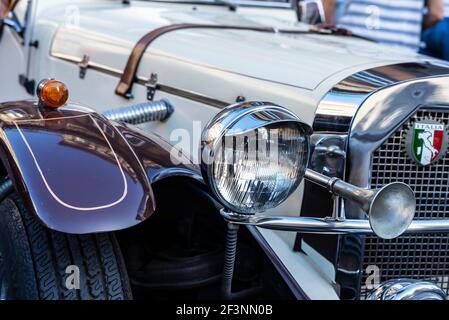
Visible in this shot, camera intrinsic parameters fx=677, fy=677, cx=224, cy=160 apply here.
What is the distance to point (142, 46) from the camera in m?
2.66

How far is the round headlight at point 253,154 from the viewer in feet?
5.26

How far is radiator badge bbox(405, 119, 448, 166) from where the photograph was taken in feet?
6.26

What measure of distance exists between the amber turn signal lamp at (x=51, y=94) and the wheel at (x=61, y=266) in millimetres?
355

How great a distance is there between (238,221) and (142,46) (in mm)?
1212

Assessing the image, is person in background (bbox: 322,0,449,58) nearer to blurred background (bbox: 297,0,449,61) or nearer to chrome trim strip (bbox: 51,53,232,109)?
blurred background (bbox: 297,0,449,61)

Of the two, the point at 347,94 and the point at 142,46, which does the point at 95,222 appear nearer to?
the point at 347,94

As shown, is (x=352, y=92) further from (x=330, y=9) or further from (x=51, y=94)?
(x=330, y=9)

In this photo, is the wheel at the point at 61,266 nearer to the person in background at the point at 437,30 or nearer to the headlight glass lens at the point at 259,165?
the headlight glass lens at the point at 259,165

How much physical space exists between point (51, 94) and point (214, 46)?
2.43 feet

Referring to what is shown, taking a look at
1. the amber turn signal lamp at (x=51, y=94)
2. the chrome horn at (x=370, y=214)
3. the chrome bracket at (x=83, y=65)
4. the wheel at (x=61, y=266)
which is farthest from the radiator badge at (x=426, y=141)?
the chrome bracket at (x=83, y=65)

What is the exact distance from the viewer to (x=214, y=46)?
98.1 inches

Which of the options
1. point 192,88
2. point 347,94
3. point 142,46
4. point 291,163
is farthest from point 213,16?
point 291,163

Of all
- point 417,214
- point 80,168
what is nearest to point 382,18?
point 417,214

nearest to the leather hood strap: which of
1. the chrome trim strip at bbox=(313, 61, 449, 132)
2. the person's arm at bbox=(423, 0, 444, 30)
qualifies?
the chrome trim strip at bbox=(313, 61, 449, 132)
